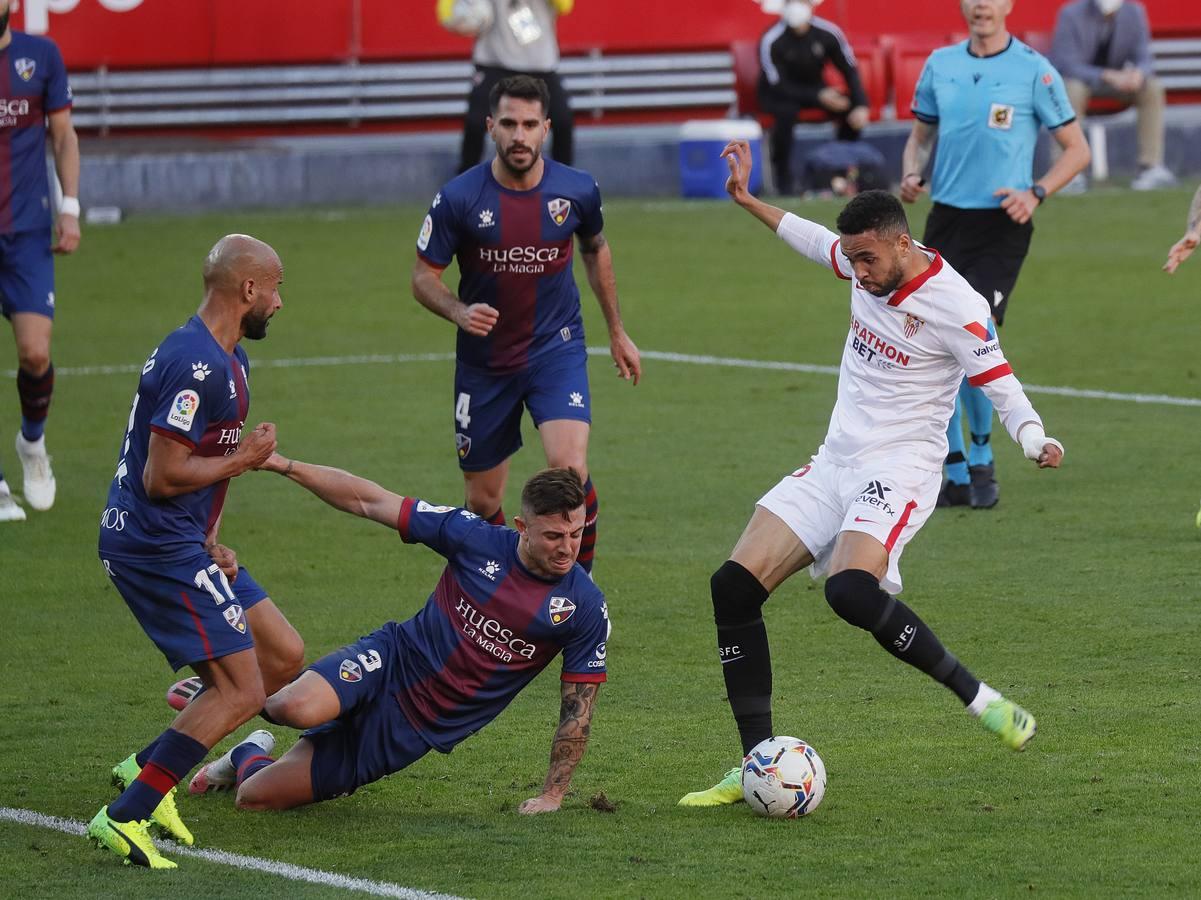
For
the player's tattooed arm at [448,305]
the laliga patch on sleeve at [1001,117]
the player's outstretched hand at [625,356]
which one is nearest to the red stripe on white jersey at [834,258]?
the player's tattooed arm at [448,305]

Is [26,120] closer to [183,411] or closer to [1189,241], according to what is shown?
[183,411]

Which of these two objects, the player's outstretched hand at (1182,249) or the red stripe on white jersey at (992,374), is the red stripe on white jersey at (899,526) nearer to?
the red stripe on white jersey at (992,374)

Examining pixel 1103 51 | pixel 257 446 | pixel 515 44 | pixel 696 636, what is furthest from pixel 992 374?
pixel 1103 51

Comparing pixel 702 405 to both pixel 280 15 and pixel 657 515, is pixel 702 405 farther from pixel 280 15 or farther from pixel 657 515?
pixel 280 15

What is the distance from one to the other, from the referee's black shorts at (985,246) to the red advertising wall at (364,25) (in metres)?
16.2

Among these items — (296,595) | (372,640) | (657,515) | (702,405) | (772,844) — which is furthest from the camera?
(702,405)

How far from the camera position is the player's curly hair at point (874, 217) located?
7070mm

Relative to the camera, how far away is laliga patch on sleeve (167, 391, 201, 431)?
6.36m

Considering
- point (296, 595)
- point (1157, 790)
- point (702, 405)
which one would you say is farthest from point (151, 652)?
point (702, 405)

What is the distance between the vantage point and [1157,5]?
28.2 metres

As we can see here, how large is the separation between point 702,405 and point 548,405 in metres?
5.36

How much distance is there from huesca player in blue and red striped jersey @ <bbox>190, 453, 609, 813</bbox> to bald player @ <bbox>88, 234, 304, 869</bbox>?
1.13 feet

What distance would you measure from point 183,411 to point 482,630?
1.22 m

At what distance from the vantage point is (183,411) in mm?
6363
